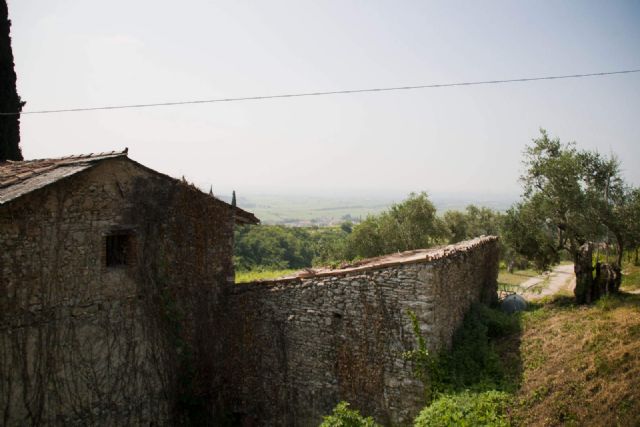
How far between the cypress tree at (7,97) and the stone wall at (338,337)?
12153 millimetres

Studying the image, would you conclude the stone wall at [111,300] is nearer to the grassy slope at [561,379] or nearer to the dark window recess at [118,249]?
the dark window recess at [118,249]

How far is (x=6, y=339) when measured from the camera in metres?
8.17

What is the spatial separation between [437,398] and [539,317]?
5.87m

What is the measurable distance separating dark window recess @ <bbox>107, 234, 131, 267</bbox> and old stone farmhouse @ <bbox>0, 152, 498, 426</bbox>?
27 mm

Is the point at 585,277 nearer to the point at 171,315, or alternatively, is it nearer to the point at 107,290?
the point at 171,315

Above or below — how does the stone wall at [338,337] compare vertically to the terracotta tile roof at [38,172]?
below

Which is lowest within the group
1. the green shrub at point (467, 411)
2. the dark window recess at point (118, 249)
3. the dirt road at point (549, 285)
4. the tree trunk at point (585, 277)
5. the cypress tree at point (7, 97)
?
the dirt road at point (549, 285)

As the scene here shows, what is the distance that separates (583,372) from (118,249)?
411 inches

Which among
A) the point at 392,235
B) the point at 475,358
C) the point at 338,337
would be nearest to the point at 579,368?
the point at 475,358

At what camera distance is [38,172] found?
906 centimetres

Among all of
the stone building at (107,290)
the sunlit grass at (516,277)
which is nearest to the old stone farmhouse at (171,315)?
the stone building at (107,290)

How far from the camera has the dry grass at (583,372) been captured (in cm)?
732

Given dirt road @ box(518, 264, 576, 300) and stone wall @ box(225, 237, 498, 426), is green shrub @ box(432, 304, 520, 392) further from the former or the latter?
dirt road @ box(518, 264, 576, 300)

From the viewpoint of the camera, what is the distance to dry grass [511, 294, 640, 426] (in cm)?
732
